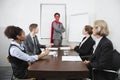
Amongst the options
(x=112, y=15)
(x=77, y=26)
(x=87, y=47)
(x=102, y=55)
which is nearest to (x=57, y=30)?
(x=77, y=26)

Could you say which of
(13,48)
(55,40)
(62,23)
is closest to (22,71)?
(13,48)

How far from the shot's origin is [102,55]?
2.79 meters

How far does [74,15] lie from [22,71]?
4.27 metres

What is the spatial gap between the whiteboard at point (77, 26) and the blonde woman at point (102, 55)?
143 inches

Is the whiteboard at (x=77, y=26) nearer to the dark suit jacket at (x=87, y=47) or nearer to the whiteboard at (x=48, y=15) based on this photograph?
the whiteboard at (x=48, y=15)

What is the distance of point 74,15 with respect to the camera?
700cm

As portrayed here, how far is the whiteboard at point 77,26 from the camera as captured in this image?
6.66 m

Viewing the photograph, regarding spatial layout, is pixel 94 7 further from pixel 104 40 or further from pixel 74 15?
pixel 104 40

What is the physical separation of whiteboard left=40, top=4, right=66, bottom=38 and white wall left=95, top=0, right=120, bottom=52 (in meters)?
1.23

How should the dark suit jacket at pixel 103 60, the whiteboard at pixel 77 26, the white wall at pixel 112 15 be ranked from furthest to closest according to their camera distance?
1. the whiteboard at pixel 77 26
2. the white wall at pixel 112 15
3. the dark suit jacket at pixel 103 60

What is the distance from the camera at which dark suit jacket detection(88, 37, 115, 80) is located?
2781mm

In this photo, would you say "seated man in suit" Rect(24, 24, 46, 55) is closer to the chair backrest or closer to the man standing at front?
the chair backrest

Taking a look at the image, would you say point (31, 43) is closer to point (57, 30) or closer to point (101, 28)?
point (101, 28)

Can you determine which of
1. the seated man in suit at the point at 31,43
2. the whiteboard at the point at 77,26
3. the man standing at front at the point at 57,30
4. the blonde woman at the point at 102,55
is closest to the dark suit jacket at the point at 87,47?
the seated man in suit at the point at 31,43
